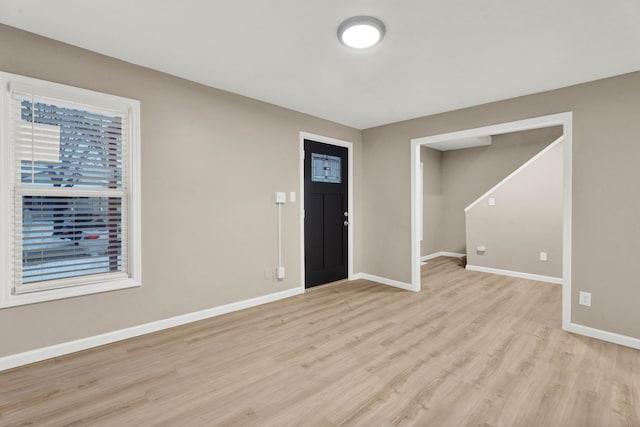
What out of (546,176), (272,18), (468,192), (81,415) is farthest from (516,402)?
(468,192)

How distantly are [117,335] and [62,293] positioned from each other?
573 mm

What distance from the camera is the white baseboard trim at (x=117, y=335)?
227 centimetres

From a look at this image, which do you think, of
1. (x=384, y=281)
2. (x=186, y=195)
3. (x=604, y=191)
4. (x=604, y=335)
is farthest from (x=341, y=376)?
(x=604, y=191)

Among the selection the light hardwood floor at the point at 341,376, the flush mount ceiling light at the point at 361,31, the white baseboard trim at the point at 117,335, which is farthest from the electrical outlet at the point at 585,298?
the white baseboard trim at the point at 117,335

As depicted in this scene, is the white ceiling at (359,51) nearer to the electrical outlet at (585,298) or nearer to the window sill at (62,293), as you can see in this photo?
the window sill at (62,293)

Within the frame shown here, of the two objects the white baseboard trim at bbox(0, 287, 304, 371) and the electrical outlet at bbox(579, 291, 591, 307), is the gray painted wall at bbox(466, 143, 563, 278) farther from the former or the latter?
the white baseboard trim at bbox(0, 287, 304, 371)

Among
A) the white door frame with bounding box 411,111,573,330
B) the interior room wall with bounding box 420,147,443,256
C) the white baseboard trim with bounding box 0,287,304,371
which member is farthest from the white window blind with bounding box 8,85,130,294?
the interior room wall with bounding box 420,147,443,256

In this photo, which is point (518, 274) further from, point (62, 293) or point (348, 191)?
point (62, 293)

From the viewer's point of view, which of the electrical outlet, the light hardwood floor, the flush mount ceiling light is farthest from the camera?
the electrical outlet

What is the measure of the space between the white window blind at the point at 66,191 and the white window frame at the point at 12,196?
0.03 m

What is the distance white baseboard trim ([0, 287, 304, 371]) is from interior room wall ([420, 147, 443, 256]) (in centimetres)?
438

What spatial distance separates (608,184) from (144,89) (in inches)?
172

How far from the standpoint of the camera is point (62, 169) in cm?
245

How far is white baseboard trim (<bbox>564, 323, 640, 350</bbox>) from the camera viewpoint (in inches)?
106
